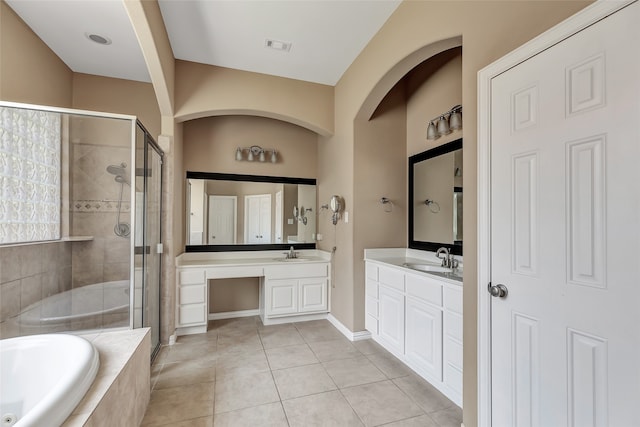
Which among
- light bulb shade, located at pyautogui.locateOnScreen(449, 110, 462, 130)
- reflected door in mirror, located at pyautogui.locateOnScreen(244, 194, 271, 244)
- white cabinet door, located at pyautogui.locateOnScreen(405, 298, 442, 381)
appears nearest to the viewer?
white cabinet door, located at pyautogui.locateOnScreen(405, 298, 442, 381)

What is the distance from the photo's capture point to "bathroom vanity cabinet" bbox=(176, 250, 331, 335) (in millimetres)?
3150

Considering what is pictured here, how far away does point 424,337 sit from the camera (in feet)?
7.27

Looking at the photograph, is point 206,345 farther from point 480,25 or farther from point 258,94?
point 480,25

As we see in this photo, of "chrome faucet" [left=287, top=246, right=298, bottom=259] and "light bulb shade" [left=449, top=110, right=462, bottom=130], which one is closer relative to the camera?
"light bulb shade" [left=449, top=110, right=462, bottom=130]

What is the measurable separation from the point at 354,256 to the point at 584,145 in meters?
2.16

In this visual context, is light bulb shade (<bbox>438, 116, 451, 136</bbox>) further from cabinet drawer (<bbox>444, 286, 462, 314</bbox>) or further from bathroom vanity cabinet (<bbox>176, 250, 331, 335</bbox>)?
bathroom vanity cabinet (<bbox>176, 250, 331, 335</bbox>)

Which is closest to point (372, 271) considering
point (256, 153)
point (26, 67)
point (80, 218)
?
point (256, 153)

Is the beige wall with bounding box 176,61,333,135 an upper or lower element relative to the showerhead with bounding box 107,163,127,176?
upper

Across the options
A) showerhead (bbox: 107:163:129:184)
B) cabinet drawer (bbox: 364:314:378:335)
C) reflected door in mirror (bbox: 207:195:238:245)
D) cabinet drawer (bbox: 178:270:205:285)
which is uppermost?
showerhead (bbox: 107:163:129:184)

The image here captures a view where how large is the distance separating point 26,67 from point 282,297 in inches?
125

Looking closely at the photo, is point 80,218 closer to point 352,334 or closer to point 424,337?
point 352,334

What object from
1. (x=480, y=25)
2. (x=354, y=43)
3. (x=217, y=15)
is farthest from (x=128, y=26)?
(x=480, y=25)

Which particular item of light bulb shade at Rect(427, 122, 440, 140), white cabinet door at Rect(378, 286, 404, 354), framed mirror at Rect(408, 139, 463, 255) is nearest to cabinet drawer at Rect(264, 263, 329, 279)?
white cabinet door at Rect(378, 286, 404, 354)

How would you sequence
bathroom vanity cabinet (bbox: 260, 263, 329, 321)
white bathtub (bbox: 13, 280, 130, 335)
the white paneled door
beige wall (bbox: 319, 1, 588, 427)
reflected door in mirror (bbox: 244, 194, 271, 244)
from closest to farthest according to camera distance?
the white paneled door → beige wall (bbox: 319, 1, 588, 427) → white bathtub (bbox: 13, 280, 130, 335) → bathroom vanity cabinet (bbox: 260, 263, 329, 321) → reflected door in mirror (bbox: 244, 194, 271, 244)
